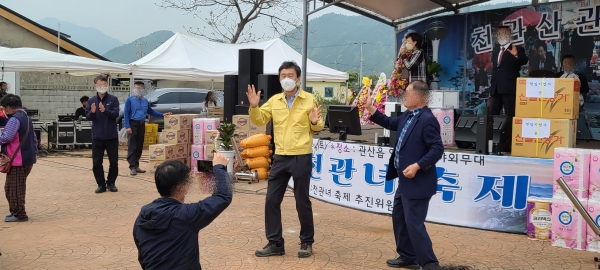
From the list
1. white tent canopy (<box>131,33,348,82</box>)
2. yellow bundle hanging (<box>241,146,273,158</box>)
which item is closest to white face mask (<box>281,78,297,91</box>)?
yellow bundle hanging (<box>241,146,273,158</box>)

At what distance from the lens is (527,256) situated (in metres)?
6.25

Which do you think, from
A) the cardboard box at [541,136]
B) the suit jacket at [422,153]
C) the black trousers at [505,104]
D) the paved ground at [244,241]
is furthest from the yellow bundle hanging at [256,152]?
the suit jacket at [422,153]

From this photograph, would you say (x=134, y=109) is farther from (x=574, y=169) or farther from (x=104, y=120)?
(x=574, y=169)

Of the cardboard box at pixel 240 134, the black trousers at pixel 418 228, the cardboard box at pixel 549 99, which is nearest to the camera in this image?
the black trousers at pixel 418 228

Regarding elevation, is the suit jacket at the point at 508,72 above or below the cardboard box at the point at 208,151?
above

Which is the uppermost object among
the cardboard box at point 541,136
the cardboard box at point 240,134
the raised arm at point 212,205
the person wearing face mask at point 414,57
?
the person wearing face mask at point 414,57

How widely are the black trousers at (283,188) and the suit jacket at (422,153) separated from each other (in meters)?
1.02

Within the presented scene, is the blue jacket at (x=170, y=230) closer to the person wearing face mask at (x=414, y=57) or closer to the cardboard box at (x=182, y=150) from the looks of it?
the person wearing face mask at (x=414, y=57)

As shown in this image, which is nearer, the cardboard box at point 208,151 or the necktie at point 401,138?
the necktie at point 401,138

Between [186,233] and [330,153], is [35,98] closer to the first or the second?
[330,153]

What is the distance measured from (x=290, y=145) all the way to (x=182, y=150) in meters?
6.93

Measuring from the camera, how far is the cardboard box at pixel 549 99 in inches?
305

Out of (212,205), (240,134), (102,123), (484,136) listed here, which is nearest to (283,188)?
(212,205)

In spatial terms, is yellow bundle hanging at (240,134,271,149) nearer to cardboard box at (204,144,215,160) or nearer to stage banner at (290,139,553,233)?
cardboard box at (204,144,215,160)
